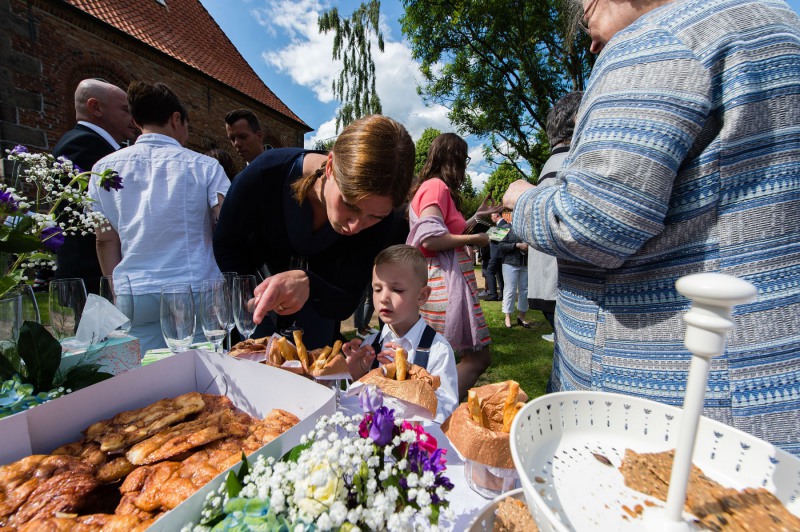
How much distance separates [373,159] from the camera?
1599mm

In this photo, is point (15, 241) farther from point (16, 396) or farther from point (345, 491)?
point (345, 491)

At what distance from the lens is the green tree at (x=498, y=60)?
37.9ft

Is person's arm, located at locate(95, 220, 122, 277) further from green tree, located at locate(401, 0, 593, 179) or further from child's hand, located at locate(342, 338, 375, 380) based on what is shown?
green tree, located at locate(401, 0, 593, 179)

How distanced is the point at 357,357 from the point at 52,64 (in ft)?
40.0

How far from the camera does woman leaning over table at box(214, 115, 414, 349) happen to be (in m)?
1.64

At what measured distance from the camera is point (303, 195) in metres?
1.99

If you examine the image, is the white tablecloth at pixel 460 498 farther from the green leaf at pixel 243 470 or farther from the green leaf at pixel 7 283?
the green leaf at pixel 7 283

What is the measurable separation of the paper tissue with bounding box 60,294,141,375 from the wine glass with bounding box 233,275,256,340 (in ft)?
1.19

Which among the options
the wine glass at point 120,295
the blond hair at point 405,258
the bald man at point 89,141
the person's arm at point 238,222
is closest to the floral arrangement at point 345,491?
the wine glass at point 120,295

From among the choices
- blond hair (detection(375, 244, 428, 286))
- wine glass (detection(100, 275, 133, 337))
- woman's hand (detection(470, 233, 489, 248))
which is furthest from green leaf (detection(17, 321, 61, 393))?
woman's hand (detection(470, 233, 489, 248))

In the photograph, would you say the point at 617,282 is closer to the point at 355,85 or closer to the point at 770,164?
the point at 770,164

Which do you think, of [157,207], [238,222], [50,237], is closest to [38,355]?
[50,237]

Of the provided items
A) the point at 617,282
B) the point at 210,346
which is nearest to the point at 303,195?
the point at 210,346

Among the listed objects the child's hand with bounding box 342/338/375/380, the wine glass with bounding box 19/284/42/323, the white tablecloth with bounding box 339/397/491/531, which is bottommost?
the white tablecloth with bounding box 339/397/491/531
